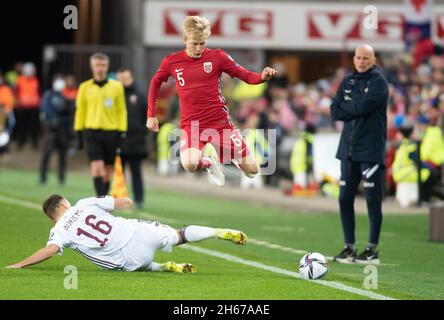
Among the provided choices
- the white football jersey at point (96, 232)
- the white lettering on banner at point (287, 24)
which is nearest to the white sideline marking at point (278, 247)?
the white football jersey at point (96, 232)

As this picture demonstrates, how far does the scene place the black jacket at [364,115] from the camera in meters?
→ 15.2

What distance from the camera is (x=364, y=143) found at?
15242 millimetres

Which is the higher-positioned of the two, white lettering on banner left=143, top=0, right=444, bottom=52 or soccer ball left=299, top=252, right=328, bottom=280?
white lettering on banner left=143, top=0, right=444, bottom=52

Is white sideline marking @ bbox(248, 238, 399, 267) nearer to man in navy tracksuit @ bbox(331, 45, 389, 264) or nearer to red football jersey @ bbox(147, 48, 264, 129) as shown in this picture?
man in navy tracksuit @ bbox(331, 45, 389, 264)

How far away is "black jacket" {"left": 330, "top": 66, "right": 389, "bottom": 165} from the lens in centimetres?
1519

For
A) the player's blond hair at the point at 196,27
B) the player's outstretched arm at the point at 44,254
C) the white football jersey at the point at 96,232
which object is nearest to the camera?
the player's outstretched arm at the point at 44,254

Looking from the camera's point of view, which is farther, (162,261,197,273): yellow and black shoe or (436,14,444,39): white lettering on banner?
(436,14,444,39): white lettering on banner

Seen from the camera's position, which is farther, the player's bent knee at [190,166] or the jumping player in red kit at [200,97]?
the player's bent knee at [190,166]

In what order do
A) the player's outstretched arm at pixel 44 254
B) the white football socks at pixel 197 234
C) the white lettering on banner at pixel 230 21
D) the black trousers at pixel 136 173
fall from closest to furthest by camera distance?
the player's outstretched arm at pixel 44 254 → the white football socks at pixel 197 234 → the black trousers at pixel 136 173 → the white lettering on banner at pixel 230 21

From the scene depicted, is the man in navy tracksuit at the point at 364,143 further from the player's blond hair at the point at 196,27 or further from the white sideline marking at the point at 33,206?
the white sideline marking at the point at 33,206

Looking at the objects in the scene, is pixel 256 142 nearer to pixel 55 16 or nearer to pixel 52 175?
pixel 52 175

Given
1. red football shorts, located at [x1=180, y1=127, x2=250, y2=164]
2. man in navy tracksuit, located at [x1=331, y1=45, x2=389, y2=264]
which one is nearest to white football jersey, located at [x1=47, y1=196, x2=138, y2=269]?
red football shorts, located at [x1=180, y1=127, x2=250, y2=164]

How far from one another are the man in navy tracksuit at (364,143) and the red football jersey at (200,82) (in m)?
1.42

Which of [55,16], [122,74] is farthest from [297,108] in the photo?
[55,16]
